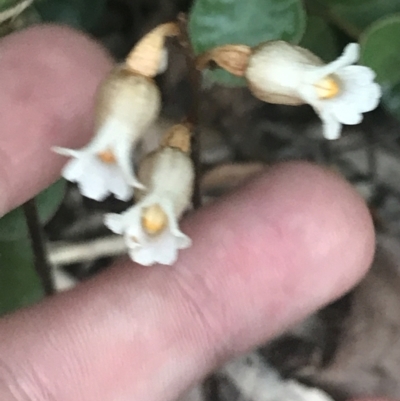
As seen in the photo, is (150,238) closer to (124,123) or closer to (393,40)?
(124,123)

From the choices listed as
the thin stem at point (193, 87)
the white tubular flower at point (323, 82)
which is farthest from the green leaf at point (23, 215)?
the white tubular flower at point (323, 82)

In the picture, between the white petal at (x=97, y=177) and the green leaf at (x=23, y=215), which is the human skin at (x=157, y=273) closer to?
the green leaf at (x=23, y=215)

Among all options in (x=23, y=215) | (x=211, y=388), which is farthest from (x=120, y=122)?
(x=211, y=388)

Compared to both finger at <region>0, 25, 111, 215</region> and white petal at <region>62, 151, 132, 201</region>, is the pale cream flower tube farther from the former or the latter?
finger at <region>0, 25, 111, 215</region>

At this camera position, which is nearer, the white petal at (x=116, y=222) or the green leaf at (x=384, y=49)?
the white petal at (x=116, y=222)

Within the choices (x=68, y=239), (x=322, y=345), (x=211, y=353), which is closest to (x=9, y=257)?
(x=68, y=239)
